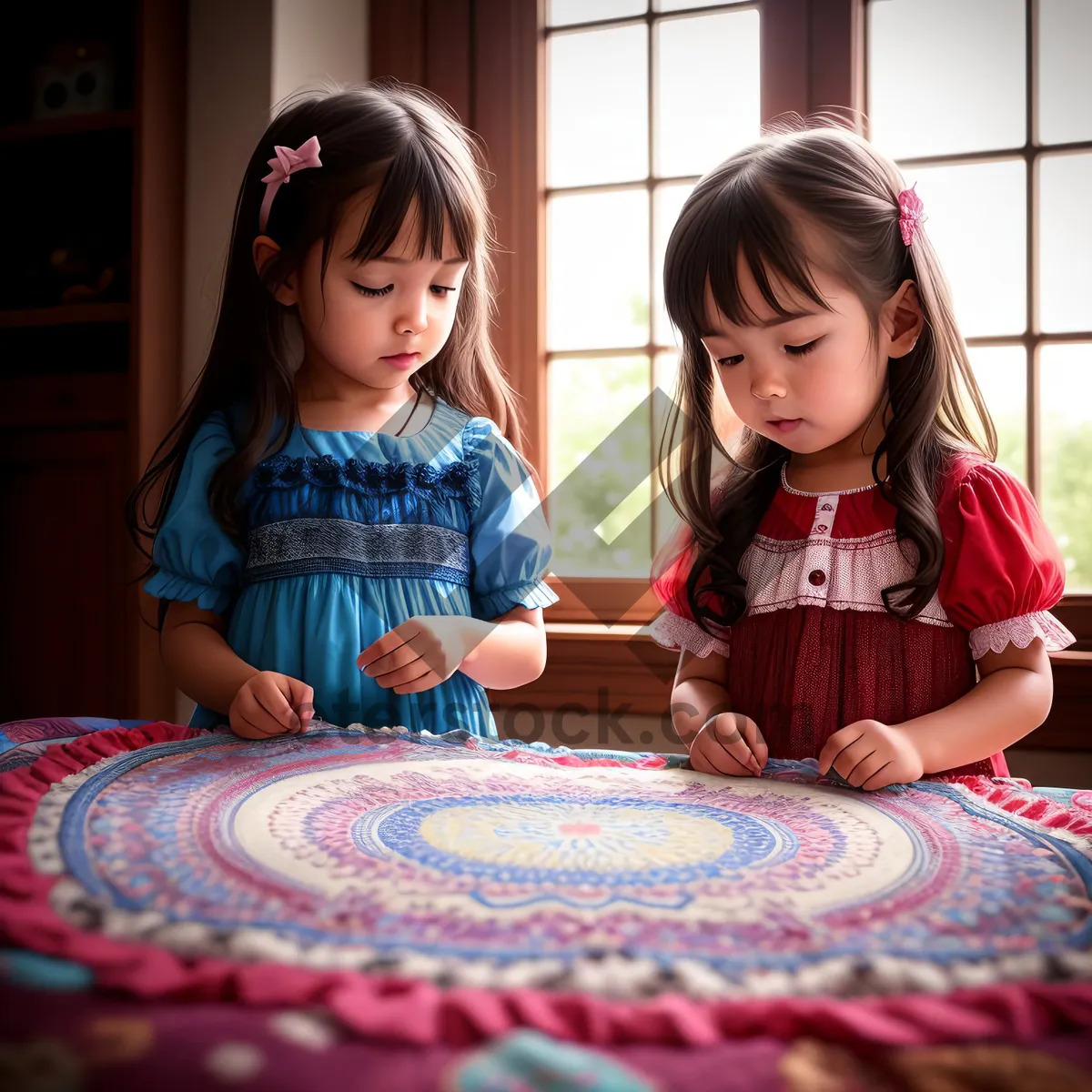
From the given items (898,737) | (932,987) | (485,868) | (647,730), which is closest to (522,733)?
(647,730)

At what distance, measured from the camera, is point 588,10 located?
181 centimetres

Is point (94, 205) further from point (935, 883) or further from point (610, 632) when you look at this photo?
point (935, 883)

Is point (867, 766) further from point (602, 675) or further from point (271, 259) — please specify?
point (602, 675)

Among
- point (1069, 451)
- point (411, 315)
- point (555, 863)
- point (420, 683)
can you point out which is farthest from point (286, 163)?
point (1069, 451)

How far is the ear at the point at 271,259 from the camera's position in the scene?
40.8 inches

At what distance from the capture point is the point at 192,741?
833 millimetres

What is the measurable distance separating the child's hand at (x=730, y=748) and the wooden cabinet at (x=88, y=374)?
121 centimetres

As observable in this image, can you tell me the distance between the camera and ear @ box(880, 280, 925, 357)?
93 cm

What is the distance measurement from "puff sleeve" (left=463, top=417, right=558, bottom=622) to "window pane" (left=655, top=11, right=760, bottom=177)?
0.94 meters

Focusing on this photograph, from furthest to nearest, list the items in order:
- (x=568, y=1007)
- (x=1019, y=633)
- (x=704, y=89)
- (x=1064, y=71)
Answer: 1. (x=704, y=89)
2. (x=1064, y=71)
3. (x=1019, y=633)
4. (x=568, y=1007)

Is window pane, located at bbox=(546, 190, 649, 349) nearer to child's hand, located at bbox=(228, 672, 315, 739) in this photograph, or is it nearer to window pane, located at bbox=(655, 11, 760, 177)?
window pane, located at bbox=(655, 11, 760, 177)

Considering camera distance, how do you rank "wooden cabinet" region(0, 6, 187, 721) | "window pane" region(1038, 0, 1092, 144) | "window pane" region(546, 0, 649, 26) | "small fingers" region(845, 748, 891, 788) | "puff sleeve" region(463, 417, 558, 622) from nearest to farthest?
"small fingers" region(845, 748, 891, 788) < "puff sleeve" region(463, 417, 558, 622) < "window pane" region(1038, 0, 1092, 144) < "wooden cabinet" region(0, 6, 187, 721) < "window pane" region(546, 0, 649, 26)

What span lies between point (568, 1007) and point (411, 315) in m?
0.74

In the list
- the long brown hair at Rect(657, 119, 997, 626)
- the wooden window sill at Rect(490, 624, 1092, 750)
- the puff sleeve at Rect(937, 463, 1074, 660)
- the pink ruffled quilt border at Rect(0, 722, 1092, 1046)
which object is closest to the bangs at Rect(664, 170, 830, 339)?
the long brown hair at Rect(657, 119, 997, 626)
